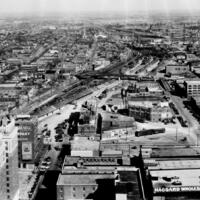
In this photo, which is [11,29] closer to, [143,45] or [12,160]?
[143,45]

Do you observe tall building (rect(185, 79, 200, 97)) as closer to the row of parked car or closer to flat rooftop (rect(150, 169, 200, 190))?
the row of parked car

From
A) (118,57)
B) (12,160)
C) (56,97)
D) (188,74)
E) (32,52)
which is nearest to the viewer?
(12,160)

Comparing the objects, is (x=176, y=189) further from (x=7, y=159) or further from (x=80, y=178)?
(x=7, y=159)

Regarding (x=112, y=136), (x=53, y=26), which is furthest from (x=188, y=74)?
(x=53, y=26)

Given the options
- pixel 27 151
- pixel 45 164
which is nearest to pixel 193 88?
pixel 45 164

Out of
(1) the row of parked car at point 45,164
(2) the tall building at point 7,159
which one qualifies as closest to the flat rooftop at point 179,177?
(2) the tall building at point 7,159
